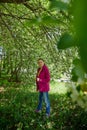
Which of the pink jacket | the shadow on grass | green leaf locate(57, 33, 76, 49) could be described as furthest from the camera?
the pink jacket

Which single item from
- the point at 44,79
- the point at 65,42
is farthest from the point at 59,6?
the point at 44,79

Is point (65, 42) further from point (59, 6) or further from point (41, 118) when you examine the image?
point (41, 118)

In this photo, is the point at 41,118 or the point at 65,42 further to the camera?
the point at 41,118

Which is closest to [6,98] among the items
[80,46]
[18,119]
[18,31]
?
[18,31]

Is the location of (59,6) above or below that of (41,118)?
above

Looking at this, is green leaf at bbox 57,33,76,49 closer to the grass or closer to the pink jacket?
the grass

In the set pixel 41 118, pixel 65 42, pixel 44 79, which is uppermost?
pixel 44 79

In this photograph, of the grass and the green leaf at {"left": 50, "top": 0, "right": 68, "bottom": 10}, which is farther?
the grass

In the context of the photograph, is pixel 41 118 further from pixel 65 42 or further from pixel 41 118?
pixel 65 42

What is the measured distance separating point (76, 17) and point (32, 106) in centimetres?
1127

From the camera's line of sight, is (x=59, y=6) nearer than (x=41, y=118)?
Yes

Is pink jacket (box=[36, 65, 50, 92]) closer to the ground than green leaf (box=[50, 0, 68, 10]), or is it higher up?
higher up

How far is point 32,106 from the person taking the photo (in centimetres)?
1159

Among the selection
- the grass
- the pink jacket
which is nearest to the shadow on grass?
the grass
